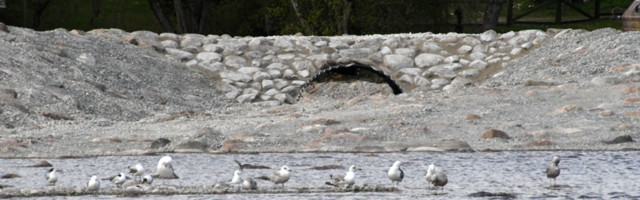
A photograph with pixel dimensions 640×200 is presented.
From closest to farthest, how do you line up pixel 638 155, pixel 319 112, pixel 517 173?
pixel 517 173 → pixel 638 155 → pixel 319 112

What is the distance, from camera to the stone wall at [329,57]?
20.7m

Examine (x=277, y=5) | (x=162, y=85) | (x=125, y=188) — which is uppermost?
(x=277, y=5)

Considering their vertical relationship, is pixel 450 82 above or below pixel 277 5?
below

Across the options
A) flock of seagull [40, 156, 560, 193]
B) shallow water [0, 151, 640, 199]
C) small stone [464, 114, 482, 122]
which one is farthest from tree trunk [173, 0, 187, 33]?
flock of seagull [40, 156, 560, 193]

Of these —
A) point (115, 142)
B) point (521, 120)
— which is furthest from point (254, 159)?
point (521, 120)

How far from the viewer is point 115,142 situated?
13.2 meters

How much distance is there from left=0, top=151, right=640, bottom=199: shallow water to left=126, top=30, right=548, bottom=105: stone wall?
8.21 m

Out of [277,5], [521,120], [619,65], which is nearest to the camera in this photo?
[521,120]

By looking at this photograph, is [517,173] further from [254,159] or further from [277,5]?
[277,5]

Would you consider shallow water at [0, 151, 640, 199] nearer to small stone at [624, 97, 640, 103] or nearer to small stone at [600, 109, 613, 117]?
small stone at [600, 109, 613, 117]

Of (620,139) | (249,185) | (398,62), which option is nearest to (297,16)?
(398,62)

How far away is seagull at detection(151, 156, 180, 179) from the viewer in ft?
32.7

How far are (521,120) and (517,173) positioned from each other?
3518 mm

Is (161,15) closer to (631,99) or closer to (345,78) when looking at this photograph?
(345,78)
